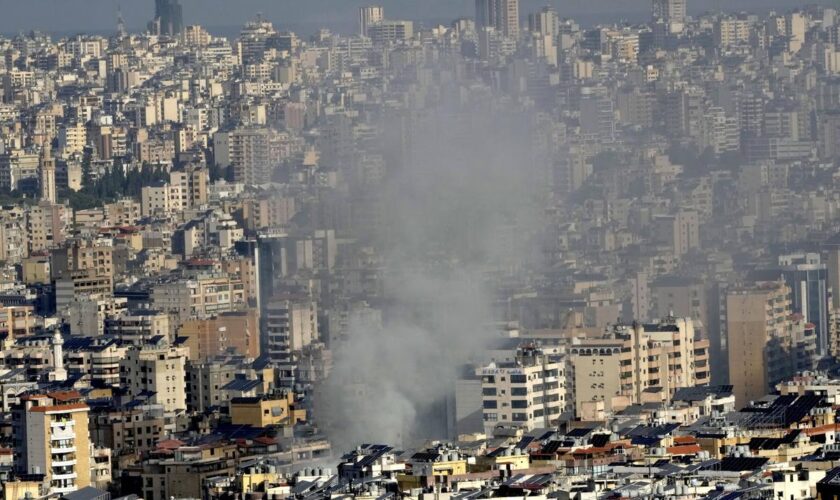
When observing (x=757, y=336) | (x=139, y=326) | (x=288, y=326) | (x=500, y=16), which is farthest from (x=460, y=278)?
(x=500, y=16)

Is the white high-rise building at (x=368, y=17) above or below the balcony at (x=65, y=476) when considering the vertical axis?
above

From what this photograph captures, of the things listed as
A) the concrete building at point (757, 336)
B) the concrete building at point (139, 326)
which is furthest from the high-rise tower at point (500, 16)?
the concrete building at point (757, 336)

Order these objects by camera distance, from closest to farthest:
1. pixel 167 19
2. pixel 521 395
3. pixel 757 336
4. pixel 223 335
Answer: pixel 521 395, pixel 757 336, pixel 223 335, pixel 167 19

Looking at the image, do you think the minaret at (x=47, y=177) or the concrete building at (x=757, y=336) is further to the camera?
the minaret at (x=47, y=177)

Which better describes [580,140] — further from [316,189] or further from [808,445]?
[808,445]

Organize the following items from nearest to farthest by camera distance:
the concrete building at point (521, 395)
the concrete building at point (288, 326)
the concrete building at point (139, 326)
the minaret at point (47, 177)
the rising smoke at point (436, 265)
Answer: the concrete building at point (521, 395) < the rising smoke at point (436, 265) < the concrete building at point (288, 326) < the concrete building at point (139, 326) < the minaret at point (47, 177)

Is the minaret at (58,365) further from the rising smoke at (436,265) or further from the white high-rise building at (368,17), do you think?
the white high-rise building at (368,17)

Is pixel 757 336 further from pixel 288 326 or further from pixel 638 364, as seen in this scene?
pixel 288 326

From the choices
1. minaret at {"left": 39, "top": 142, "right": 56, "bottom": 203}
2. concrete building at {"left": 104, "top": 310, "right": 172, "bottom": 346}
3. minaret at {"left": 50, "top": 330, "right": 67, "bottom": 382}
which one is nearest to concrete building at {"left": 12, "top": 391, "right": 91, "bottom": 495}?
minaret at {"left": 50, "top": 330, "right": 67, "bottom": 382}
